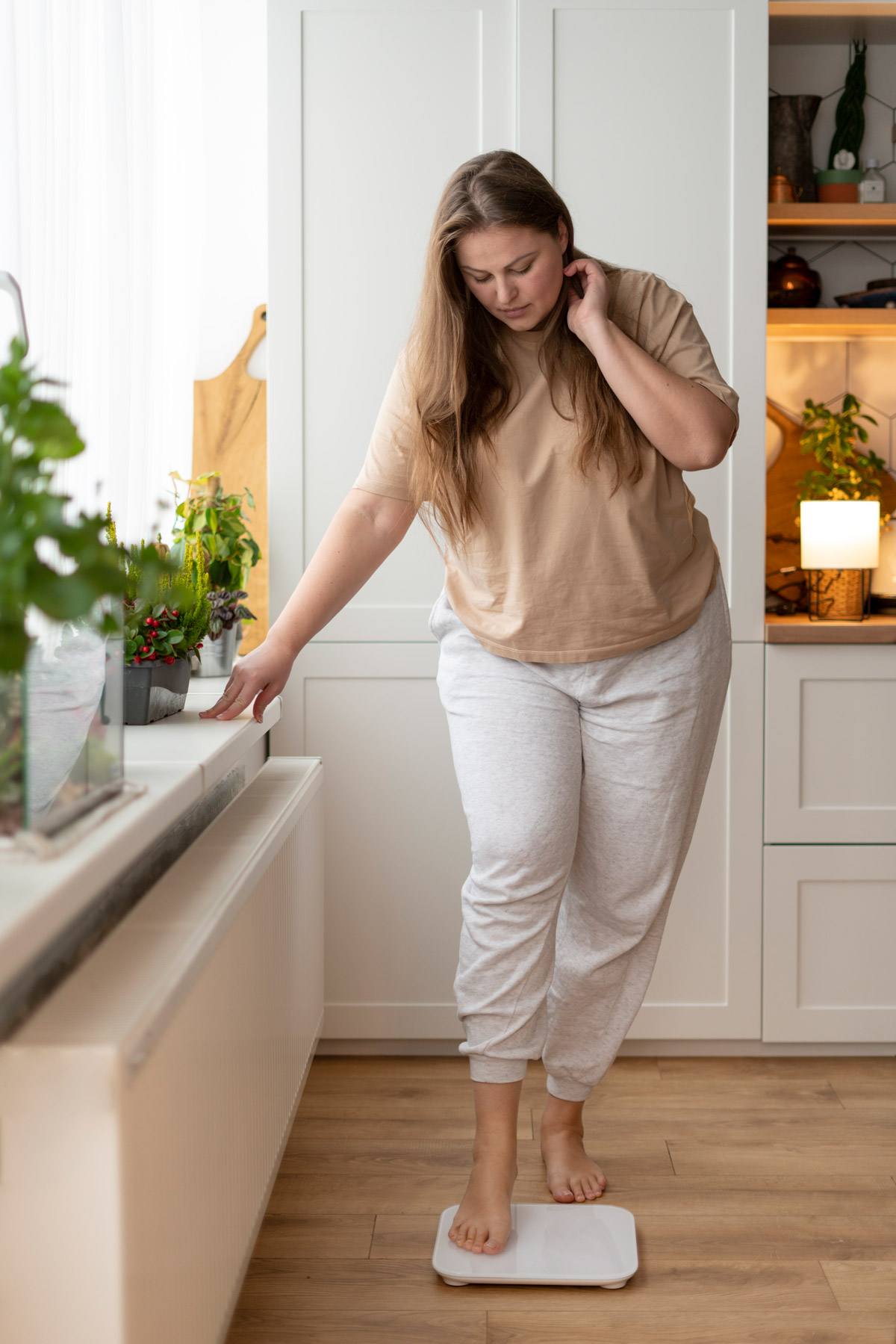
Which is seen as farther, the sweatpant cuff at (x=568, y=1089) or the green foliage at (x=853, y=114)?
the green foliage at (x=853, y=114)

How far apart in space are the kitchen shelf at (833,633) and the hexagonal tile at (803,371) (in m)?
0.60

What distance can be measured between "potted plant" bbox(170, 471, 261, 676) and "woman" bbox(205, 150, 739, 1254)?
281mm

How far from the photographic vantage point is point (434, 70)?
2000mm

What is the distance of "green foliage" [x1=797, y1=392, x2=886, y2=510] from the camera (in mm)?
2189

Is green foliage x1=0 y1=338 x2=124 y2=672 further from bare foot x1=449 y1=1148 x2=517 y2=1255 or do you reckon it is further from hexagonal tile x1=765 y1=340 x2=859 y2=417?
hexagonal tile x1=765 y1=340 x2=859 y2=417

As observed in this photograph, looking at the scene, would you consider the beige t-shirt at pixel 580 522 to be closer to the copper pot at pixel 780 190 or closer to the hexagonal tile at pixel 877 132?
the copper pot at pixel 780 190

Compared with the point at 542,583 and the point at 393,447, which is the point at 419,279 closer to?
the point at 393,447

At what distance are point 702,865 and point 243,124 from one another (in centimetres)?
173

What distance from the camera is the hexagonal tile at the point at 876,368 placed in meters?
2.40

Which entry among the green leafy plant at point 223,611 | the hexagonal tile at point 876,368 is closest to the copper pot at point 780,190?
the hexagonal tile at point 876,368

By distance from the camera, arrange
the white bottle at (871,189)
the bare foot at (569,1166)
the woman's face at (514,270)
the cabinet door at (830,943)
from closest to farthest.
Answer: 1. the woman's face at (514,270)
2. the bare foot at (569,1166)
3. the cabinet door at (830,943)
4. the white bottle at (871,189)

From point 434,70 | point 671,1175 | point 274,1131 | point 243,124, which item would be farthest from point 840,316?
point 274,1131

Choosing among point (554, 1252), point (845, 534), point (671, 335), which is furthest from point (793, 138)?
point (554, 1252)

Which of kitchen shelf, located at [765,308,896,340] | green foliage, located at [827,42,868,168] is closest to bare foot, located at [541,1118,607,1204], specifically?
kitchen shelf, located at [765,308,896,340]
